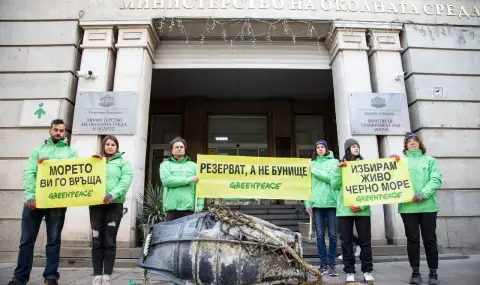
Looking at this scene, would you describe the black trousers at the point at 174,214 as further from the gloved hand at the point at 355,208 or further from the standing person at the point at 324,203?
the gloved hand at the point at 355,208

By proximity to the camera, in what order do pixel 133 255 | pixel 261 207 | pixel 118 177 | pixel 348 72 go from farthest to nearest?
pixel 261 207, pixel 348 72, pixel 133 255, pixel 118 177

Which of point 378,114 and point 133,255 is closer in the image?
point 133,255

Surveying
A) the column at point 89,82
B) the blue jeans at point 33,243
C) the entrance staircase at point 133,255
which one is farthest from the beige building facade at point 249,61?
the blue jeans at point 33,243

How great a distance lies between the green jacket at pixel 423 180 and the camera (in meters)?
4.45

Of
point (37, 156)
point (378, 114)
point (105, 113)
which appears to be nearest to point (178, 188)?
point (37, 156)

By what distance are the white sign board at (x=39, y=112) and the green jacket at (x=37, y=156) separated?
3262 millimetres

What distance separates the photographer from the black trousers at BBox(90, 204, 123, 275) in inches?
155

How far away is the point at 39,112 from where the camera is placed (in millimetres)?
7395

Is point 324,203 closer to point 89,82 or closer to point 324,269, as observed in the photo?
point 324,269

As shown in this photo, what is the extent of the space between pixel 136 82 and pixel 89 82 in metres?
1.09

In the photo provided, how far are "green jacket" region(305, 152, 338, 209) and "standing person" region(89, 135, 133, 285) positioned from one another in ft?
9.12

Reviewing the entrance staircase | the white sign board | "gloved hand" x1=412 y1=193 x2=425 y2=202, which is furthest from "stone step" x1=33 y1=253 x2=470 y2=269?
the white sign board

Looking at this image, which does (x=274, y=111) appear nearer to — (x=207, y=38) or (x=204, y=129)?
(x=204, y=129)

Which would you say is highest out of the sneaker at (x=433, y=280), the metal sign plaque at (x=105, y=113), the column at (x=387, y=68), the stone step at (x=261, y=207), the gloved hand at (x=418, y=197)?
the column at (x=387, y=68)
